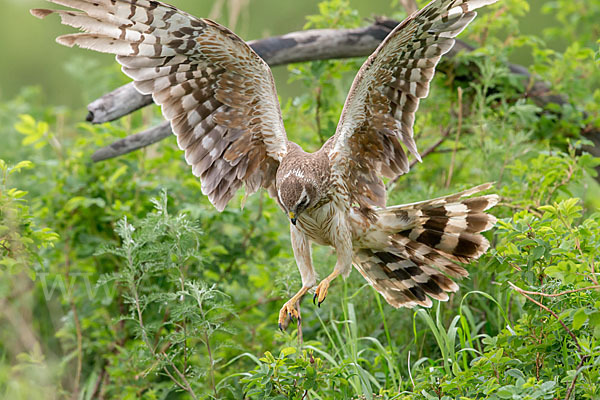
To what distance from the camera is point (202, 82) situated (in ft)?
14.3

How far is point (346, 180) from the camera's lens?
4.22m

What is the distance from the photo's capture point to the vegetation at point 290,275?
11.4 feet

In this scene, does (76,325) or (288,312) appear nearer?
(288,312)

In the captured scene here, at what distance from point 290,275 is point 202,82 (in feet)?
4.58

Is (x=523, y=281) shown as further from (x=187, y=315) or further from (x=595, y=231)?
(x=187, y=315)

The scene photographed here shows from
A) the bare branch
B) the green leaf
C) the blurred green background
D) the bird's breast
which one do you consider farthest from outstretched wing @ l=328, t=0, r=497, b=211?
the blurred green background

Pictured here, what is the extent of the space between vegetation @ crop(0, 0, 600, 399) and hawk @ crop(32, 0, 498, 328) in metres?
0.26

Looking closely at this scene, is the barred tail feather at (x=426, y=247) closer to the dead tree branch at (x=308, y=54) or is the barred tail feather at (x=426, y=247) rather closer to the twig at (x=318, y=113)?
the twig at (x=318, y=113)

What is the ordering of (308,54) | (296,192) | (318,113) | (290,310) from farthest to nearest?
(318,113), (308,54), (290,310), (296,192)

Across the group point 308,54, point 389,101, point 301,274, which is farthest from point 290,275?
point 308,54

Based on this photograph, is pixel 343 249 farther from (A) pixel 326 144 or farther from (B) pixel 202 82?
(B) pixel 202 82

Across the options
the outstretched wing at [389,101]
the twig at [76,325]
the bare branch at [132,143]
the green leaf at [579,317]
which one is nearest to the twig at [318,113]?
the bare branch at [132,143]

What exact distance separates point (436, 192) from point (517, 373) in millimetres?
2220

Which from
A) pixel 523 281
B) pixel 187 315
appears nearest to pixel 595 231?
pixel 523 281
